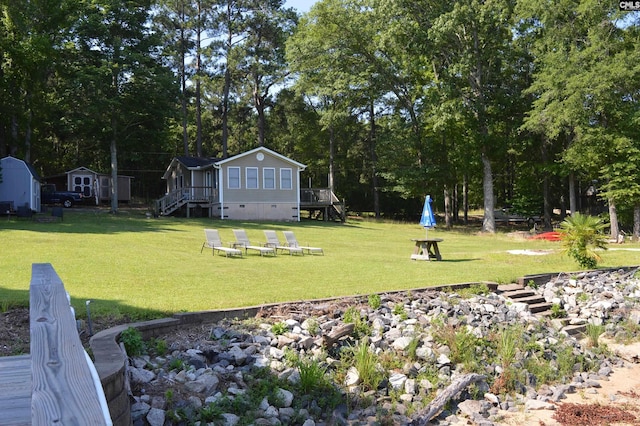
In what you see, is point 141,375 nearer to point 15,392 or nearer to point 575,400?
point 15,392

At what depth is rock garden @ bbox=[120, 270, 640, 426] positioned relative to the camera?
6.15 m

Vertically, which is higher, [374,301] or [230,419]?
[374,301]

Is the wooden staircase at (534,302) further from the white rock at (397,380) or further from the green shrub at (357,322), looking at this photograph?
the white rock at (397,380)

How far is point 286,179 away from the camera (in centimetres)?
3216

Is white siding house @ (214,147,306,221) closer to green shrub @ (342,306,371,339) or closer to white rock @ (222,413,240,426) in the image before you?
green shrub @ (342,306,371,339)

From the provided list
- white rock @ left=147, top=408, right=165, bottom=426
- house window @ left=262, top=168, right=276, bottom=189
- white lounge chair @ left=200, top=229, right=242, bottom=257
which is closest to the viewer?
white rock @ left=147, top=408, right=165, bottom=426

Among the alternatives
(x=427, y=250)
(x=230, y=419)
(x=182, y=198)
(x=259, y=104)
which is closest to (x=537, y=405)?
(x=230, y=419)

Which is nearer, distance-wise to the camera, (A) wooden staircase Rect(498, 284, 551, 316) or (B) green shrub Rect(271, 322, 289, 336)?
(B) green shrub Rect(271, 322, 289, 336)

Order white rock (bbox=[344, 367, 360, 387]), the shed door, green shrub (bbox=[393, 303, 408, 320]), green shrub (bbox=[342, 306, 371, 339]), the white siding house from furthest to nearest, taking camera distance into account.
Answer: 1. the shed door
2. the white siding house
3. green shrub (bbox=[393, 303, 408, 320])
4. green shrub (bbox=[342, 306, 371, 339])
5. white rock (bbox=[344, 367, 360, 387])

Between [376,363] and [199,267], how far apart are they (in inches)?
256

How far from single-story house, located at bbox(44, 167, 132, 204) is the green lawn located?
14148mm

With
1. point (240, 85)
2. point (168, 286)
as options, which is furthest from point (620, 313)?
point (240, 85)

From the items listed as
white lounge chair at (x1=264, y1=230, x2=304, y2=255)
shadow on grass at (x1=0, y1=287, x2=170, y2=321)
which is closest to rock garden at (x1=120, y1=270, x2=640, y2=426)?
shadow on grass at (x1=0, y1=287, x2=170, y2=321)

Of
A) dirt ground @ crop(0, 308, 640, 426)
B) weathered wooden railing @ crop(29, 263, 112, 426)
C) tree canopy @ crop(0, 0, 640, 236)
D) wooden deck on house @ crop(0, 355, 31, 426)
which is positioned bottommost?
dirt ground @ crop(0, 308, 640, 426)
